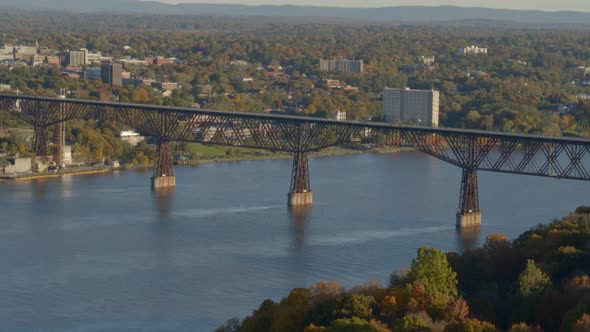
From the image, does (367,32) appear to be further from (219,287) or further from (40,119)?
(219,287)

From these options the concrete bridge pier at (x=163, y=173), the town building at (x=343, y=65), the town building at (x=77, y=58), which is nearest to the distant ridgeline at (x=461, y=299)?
the concrete bridge pier at (x=163, y=173)

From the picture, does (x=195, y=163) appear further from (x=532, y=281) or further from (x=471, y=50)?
(x=471, y=50)

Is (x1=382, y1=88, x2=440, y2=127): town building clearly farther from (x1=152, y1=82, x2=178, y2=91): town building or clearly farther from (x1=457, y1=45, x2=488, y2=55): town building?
(x1=457, y1=45, x2=488, y2=55): town building

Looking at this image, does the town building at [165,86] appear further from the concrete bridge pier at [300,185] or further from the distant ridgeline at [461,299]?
the distant ridgeline at [461,299]

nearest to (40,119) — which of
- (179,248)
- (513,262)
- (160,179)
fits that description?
(160,179)

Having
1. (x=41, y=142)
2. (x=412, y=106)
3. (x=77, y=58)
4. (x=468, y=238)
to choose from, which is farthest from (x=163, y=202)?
(x=77, y=58)

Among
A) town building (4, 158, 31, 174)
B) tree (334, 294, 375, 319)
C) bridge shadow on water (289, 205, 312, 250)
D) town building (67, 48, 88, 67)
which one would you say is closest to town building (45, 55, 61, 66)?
town building (67, 48, 88, 67)
